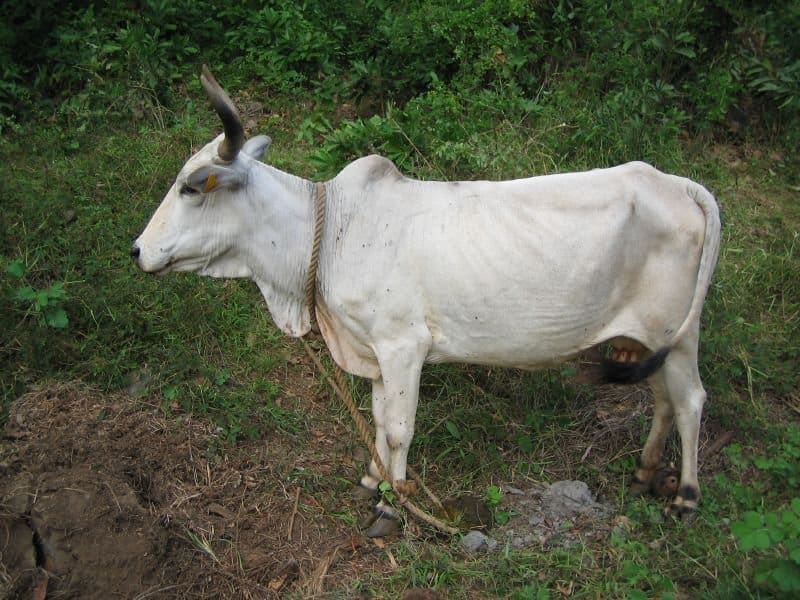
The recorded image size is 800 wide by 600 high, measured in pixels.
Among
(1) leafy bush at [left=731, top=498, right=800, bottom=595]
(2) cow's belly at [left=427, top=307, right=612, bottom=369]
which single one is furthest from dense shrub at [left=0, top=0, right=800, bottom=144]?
(1) leafy bush at [left=731, top=498, right=800, bottom=595]

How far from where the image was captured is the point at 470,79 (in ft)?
20.1

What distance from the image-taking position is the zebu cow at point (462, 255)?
3557 millimetres

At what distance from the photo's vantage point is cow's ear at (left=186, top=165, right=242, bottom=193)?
344 cm

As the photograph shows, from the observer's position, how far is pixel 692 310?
12.0ft

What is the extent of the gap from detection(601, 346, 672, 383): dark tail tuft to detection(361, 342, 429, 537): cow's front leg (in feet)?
2.35

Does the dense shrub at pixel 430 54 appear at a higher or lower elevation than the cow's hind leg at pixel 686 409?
higher

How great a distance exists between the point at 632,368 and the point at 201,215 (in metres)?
1.78

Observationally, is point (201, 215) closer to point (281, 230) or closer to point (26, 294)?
point (281, 230)

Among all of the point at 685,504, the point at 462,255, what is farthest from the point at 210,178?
the point at 685,504

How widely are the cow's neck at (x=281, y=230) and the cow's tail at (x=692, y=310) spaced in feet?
4.16

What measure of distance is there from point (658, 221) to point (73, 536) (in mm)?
2498

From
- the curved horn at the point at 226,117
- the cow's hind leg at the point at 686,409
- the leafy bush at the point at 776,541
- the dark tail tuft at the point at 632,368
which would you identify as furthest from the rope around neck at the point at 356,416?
the leafy bush at the point at 776,541

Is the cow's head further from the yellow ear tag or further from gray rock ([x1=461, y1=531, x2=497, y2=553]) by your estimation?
gray rock ([x1=461, y1=531, x2=497, y2=553])

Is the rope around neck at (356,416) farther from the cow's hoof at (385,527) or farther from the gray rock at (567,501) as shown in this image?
the gray rock at (567,501)
